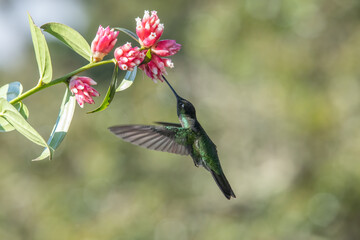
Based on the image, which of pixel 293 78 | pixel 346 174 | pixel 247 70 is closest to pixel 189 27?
pixel 247 70

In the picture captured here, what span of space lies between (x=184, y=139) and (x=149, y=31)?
0.60 m

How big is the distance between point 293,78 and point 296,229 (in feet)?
5.77

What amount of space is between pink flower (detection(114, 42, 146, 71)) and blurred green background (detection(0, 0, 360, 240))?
402 cm

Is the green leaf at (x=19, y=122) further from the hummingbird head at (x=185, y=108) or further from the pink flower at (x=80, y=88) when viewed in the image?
the hummingbird head at (x=185, y=108)

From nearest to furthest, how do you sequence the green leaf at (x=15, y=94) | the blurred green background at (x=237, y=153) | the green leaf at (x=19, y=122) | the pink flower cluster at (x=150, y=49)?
the green leaf at (x=19, y=122) < the pink flower cluster at (x=150, y=49) < the green leaf at (x=15, y=94) < the blurred green background at (x=237, y=153)

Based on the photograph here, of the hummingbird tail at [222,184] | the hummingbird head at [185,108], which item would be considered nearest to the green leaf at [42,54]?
the hummingbird head at [185,108]

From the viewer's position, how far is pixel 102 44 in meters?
1.28

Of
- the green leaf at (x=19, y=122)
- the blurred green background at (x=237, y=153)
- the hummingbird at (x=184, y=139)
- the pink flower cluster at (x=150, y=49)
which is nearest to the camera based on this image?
the green leaf at (x=19, y=122)

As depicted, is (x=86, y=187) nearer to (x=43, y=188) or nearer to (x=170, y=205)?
(x=43, y=188)

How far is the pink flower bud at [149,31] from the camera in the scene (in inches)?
50.1

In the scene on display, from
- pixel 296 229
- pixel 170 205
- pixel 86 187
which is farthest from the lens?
pixel 86 187

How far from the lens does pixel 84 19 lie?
10.5 meters

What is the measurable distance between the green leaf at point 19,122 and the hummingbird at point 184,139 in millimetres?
340

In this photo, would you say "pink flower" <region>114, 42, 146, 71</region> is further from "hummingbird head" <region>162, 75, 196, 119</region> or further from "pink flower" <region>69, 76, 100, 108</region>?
"hummingbird head" <region>162, 75, 196, 119</region>
